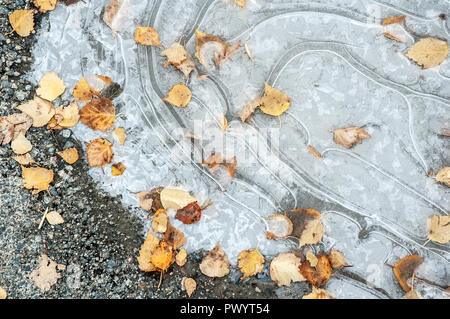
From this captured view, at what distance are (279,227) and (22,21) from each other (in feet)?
5.58

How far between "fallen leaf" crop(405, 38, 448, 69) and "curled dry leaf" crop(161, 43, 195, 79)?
116 centimetres

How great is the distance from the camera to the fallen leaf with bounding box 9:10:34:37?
1.96 meters

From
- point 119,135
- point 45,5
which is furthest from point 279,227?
point 45,5

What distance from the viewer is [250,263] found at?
6.49 ft

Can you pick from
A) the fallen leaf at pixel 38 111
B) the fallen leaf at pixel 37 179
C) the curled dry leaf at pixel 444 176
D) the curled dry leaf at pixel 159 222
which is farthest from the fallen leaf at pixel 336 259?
the fallen leaf at pixel 38 111

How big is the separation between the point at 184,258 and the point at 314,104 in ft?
3.49

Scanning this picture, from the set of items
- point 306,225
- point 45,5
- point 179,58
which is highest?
point 45,5

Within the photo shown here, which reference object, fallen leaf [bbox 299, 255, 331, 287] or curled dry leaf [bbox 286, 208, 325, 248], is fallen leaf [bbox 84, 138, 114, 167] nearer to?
curled dry leaf [bbox 286, 208, 325, 248]

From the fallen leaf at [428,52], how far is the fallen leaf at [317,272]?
1168 mm

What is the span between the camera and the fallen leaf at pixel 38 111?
1.96 meters

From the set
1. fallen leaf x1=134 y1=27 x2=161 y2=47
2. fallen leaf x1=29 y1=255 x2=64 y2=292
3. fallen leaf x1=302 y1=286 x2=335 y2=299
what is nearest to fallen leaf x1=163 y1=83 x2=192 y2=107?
fallen leaf x1=134 y1=27 x2=161 y2=47

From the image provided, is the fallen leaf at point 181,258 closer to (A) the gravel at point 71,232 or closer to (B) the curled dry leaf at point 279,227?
(A) the gravel at point 71,232

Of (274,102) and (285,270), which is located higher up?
(274,102)

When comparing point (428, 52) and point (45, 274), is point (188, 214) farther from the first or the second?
point (428, 52)
